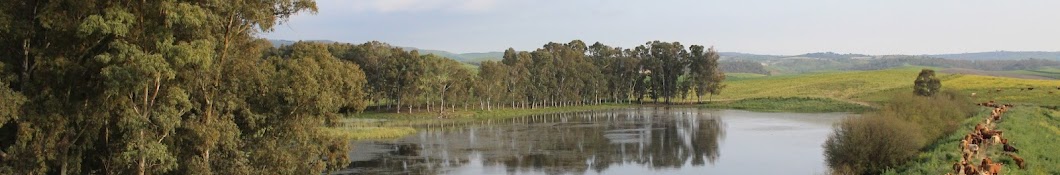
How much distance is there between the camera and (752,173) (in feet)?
121

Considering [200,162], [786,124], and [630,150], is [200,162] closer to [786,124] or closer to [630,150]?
[630,150]

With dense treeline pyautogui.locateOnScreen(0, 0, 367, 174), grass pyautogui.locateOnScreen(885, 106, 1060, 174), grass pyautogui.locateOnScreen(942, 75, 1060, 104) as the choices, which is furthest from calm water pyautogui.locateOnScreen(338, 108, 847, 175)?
grass pyautogui.locateOnScreen(942, 75, 1060, 104)

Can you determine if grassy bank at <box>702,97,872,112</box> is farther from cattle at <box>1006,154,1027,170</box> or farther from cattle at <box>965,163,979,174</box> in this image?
cattle at <box>965,163,979,174</box>

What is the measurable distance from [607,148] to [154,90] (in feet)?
103

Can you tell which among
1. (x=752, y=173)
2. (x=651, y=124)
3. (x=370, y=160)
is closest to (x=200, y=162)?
(x=370, y=160)

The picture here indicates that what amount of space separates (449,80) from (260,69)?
58.4 meters

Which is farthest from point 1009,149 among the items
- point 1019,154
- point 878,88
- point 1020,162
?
point 878,88

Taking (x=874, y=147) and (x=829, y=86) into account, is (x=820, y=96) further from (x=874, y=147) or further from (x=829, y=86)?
(x=874, y=147)

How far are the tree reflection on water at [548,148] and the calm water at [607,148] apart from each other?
2.0 inches

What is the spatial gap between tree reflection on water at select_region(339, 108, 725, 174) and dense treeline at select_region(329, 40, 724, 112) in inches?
483

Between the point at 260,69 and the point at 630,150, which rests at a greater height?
the point at 260,69

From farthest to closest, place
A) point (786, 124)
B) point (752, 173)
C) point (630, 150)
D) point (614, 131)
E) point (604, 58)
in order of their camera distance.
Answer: point (604, 58) → point (786, 124) → point (614, 131) → point (630, 150) → point (752, 173)

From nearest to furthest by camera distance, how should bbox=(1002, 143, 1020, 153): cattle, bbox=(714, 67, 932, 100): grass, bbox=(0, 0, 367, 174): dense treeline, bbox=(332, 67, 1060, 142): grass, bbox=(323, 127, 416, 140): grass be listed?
1. bbox=(0, 0, 367, 174): dense treeline
2. bbox=(1002, 143, 1020, 153): cattle
3. bbox=(323, 127, 416, 140): grass
4. bbox=(332, 67, 1060, 142): grass
5. bbox=(714, 67, 932, 100): grass

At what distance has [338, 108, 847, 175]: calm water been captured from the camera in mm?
38906
